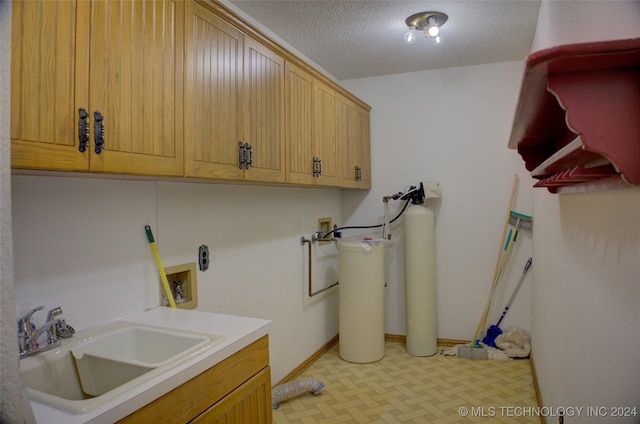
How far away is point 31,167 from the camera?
101 centimetres

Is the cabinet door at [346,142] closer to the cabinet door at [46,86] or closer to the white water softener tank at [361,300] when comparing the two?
the white water softener tank at [361,300]

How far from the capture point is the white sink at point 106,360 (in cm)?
117

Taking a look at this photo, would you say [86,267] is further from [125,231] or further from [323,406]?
[323,406]

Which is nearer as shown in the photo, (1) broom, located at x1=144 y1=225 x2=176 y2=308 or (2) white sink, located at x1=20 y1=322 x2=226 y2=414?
(2) white sink, located at x1=20 y1=322 x2=226 y2=414

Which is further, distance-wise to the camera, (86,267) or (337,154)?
(337,154)

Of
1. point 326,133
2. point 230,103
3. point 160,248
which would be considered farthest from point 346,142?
point 160,248

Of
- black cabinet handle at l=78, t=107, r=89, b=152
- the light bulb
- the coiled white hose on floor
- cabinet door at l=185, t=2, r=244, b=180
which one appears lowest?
the coiled white hose on floor

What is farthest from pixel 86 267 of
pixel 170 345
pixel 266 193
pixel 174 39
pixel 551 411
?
pixel 551 411

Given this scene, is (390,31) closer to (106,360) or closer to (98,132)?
(98,132)

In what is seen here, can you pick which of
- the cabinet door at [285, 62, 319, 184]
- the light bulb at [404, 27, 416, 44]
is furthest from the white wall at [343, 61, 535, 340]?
the cabinet door at [285, 62, 319, 184]

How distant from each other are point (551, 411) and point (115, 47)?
255cm

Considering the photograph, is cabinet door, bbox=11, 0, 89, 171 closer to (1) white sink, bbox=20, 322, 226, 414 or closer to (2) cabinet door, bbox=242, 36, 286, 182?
(1) white sink, bbox=20, 322, 226, 414

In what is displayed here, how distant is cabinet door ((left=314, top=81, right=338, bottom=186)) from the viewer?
276 centimetres

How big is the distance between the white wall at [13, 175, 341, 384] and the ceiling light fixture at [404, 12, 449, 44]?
146 centimetres
